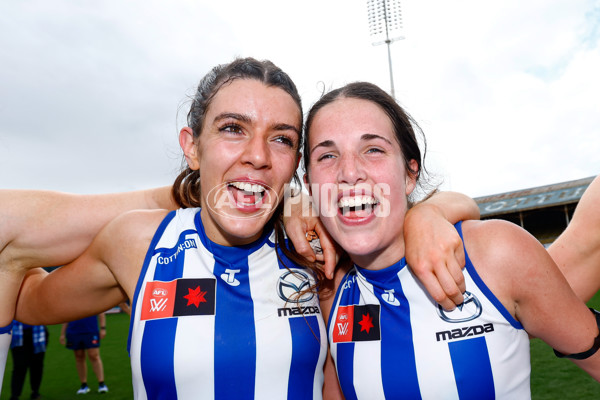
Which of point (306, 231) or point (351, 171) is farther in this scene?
point (306, 231)

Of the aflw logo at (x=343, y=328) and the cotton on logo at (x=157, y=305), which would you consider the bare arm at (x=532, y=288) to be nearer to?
the aflw logo at (x=343, y=328)

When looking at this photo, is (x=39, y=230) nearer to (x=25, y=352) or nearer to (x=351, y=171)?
(x=351, y=171)

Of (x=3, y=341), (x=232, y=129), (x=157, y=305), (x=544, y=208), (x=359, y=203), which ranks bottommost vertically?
(x=3, y=341)

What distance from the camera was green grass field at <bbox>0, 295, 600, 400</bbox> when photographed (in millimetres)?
5051

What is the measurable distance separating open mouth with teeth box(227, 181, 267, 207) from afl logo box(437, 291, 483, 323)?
95 centimetres

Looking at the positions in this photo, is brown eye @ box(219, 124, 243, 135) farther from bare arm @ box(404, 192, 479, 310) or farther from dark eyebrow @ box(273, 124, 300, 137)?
bare arm @ box(404, 192, 479, 310)

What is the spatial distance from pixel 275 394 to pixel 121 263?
880 mm

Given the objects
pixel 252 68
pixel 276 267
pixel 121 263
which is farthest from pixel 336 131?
pixel 121 263

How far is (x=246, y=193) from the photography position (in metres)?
1.84

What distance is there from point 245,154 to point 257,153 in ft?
0.18

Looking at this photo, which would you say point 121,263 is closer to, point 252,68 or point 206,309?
point 206,309

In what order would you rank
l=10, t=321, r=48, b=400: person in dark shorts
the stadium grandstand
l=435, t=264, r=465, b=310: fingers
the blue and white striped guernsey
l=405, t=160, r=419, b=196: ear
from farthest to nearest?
the stadium grandstand < l=10, t=321, r=48, b=400: person in dark shorts < l=405, t=160, r=419, b=196: ear < the blue and white striped guernsey < l=435, t=264, r=465, b=310: fingers

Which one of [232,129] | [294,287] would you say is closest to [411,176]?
[294,287]

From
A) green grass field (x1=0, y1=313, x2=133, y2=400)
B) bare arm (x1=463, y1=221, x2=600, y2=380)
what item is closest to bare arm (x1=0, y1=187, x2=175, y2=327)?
bare arm (x1=463, y1=221, x2=600, y2=380)
